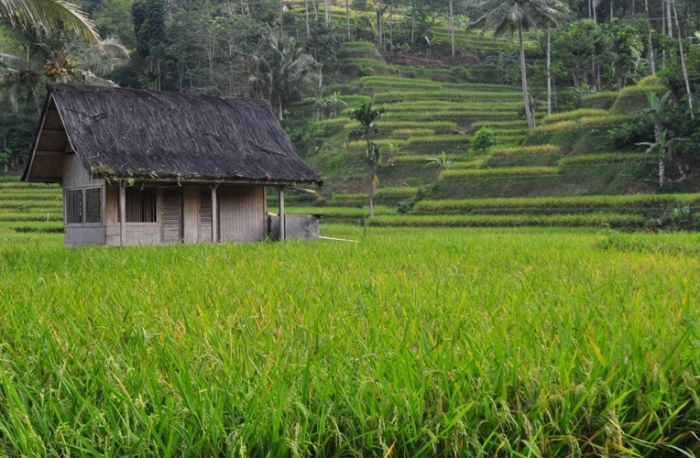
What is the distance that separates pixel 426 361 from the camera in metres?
2.13

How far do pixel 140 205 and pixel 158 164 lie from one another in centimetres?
137

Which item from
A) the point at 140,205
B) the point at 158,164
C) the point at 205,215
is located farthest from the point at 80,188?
the point at 205,215

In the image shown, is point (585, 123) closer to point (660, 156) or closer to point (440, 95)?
point (660, 156)

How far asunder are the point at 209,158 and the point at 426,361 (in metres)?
11.7

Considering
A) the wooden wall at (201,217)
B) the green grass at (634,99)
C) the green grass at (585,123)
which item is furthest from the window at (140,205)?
the green grass at (634,99)

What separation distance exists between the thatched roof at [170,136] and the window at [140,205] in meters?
1.03

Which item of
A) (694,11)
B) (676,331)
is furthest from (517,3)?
(676,331)

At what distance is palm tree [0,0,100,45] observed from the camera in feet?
27.3

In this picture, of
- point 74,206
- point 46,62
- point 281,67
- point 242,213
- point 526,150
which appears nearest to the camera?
point 74,206

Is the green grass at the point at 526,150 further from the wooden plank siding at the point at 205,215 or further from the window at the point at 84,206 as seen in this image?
the window at the point at 84,206

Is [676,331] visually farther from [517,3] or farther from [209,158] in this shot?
[517,3]

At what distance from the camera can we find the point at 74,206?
14281 mm

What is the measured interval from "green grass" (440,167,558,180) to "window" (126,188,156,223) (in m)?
13.3

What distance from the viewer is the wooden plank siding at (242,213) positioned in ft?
47.0
